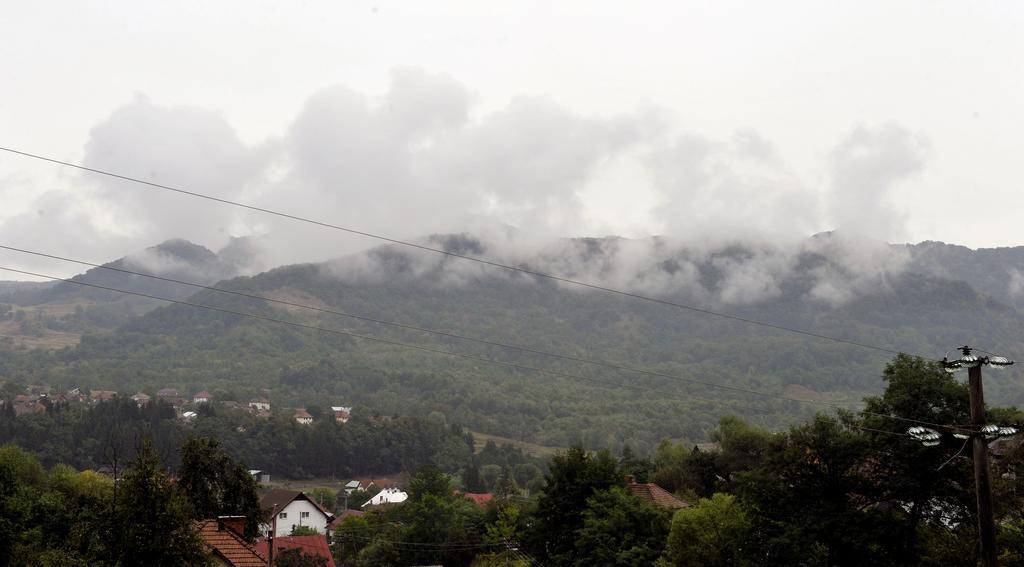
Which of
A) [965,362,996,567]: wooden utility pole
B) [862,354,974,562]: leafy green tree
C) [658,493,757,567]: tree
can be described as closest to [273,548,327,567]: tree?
[658,493,757,567]: tree

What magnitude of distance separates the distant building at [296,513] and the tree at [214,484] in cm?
4761

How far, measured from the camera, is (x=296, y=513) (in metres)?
105

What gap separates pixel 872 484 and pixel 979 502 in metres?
18.9

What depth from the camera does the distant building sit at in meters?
103

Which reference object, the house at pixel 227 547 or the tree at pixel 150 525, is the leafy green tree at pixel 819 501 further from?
the tree at pixel 150 525

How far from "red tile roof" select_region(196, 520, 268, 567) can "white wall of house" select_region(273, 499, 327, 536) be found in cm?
6886

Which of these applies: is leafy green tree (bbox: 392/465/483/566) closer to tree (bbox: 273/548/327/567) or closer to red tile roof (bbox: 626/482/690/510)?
tree (bbox: 273/548/327/567)

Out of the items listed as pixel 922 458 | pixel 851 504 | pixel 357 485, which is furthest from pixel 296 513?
pixel 922 458

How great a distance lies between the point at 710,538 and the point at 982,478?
753 inches

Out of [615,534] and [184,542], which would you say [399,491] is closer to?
[615,534]

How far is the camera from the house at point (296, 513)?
339 ft

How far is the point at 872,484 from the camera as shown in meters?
38.3

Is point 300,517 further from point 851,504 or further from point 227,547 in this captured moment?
point 851,504

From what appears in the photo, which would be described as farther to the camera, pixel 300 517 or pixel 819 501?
pixel 300 517
